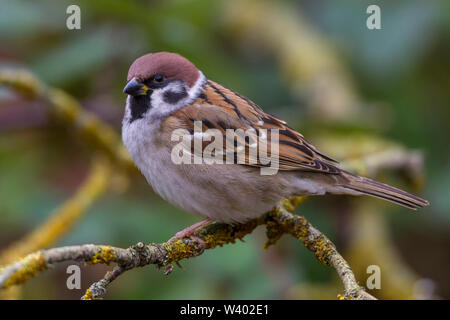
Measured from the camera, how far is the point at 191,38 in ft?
11.0

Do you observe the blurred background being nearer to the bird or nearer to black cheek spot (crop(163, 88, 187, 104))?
the bird

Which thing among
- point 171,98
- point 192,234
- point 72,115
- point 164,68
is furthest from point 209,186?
point 72,115

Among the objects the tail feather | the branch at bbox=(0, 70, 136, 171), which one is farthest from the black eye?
the tail feather

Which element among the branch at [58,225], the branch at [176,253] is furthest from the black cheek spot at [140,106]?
the branch at [176,253]

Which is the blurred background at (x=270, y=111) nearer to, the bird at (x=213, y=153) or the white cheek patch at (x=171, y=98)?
the bird at (x=213, y=153)

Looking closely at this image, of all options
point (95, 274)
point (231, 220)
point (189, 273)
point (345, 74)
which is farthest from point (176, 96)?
point (345, 74)

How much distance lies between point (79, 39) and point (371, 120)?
173 cm

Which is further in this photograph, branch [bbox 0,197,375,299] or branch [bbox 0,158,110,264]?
branch [bbox 0,158,110,264]

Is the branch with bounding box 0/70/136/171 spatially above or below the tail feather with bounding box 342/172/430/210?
above

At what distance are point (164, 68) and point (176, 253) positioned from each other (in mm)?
888

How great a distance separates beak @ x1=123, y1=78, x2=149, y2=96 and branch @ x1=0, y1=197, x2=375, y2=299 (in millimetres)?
619

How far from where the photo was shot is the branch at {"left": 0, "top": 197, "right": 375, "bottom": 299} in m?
1.27

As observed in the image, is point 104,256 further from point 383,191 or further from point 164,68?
point 383,191
